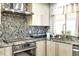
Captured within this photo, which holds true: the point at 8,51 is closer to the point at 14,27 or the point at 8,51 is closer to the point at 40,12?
the point at 14,27

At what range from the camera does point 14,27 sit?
1926 millimetres

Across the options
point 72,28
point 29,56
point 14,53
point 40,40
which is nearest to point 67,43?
point 72,28

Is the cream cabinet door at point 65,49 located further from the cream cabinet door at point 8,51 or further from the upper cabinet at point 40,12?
the cream cabinet door at point 8,51

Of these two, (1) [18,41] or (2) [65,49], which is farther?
(2) [65,49]

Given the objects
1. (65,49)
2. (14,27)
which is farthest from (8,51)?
(65,49)

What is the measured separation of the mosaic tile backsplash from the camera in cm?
188

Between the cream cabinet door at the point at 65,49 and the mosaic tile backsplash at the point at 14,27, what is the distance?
0.57m

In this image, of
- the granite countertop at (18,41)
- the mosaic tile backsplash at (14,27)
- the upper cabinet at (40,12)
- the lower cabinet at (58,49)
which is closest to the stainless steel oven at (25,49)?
the granite countertop at (18,41)

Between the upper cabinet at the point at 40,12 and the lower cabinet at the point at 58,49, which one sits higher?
the upper cabinet at the point at 40,12

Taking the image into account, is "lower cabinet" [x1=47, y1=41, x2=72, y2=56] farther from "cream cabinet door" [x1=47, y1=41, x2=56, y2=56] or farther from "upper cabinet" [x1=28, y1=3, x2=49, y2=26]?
"upper cabinet" [x1=28, y1=3, x2=49, y2=26]

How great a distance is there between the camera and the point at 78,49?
6.63ft

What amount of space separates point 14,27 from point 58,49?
839 millimetres

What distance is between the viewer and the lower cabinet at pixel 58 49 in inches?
80.6

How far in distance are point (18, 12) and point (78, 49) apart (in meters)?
1.19
